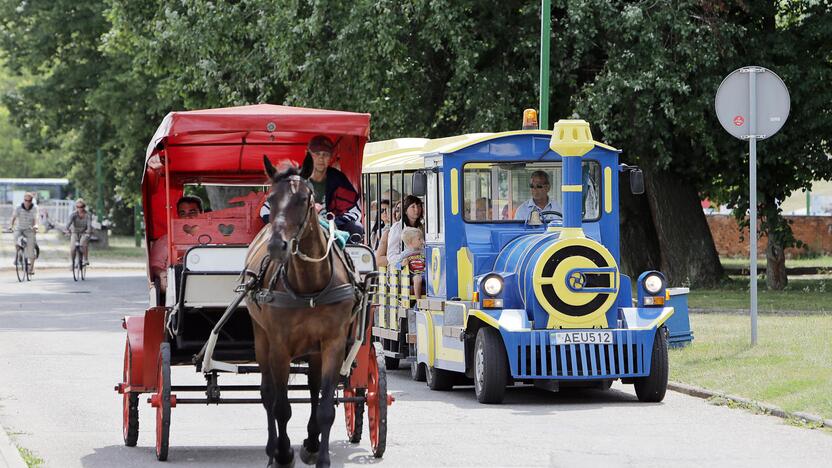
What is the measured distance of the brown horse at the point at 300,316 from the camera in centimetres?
906

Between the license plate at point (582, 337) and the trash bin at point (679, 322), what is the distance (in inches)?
143

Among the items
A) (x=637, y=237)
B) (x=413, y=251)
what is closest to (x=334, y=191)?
(x=413, y=251)

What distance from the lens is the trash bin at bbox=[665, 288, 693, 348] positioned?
16925mm

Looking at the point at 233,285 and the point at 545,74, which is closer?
the point at 233,285

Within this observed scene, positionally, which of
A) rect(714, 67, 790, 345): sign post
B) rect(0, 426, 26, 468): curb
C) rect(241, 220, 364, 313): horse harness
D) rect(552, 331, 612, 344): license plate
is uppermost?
rect(714, 67, 790, 345): sign post

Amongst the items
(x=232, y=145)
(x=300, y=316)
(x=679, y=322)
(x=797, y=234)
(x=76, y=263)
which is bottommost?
(x=679, y=322)

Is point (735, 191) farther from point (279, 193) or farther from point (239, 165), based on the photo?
point (279, 193)

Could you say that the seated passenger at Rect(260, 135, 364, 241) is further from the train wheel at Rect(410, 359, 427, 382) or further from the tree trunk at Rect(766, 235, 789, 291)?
the tree trunk at Rect(766, 235, 789, 291)

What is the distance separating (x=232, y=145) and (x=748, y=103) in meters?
6.50

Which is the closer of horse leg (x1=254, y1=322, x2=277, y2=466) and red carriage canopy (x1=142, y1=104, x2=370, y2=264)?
horse leg (x1=254, y1=322, x2=277, y2=466)

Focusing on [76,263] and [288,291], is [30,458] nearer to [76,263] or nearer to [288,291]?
[288,291]

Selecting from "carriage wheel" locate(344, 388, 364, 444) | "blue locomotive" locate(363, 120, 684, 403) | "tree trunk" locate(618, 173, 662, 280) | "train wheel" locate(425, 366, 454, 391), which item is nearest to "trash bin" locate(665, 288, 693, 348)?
"blue locomotive" locate(363, 120, 684, 403)

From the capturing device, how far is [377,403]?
10.2 meters

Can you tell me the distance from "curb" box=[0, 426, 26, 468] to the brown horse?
150cm
